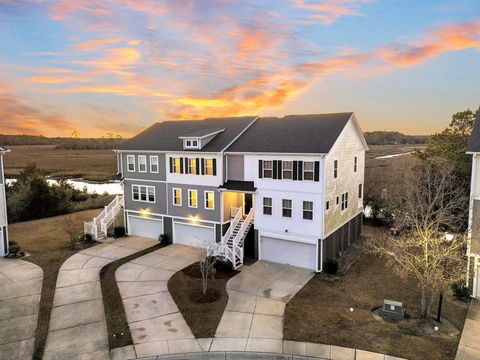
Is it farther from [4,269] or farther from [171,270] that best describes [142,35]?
[4,269]

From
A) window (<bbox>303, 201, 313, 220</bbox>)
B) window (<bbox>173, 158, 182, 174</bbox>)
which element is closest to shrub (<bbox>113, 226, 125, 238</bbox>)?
window (<bbox>173, 158, 182, 174</bbox>)

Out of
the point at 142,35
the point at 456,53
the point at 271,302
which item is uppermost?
the point at 142,35

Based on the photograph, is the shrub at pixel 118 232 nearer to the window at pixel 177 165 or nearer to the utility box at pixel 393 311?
the window at pixel 177 165

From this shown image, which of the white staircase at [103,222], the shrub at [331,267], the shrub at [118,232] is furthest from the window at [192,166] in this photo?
the shrub at [331,267]

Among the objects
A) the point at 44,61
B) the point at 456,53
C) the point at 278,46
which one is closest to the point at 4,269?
the point at 44,61

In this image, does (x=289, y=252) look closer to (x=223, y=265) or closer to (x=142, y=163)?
(x=223, y=265)
